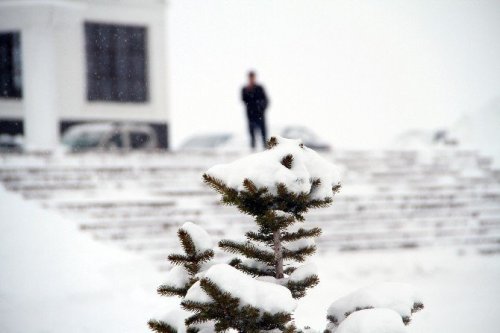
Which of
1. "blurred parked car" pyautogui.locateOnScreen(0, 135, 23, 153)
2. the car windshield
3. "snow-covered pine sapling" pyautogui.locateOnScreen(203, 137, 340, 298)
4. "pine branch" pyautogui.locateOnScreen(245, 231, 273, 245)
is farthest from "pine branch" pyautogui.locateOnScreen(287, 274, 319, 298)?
"blurred parked car" pyautogui.locateOnScreen(0, 135, 23, 153)

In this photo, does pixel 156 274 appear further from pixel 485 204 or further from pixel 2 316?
pixel 485 204

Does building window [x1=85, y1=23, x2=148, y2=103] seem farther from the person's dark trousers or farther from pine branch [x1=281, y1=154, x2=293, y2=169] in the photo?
pine branch [x1=281, y1=154, x2=293, y2=169]

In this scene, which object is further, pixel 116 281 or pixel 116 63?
pixel 116 63

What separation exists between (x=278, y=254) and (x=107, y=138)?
12.9 meters

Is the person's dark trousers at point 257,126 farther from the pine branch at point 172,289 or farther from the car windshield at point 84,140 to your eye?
the pine branch at point 172,289

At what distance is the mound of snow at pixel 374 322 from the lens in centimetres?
194

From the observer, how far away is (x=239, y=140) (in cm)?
1747

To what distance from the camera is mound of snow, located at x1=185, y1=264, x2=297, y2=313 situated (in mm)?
1884

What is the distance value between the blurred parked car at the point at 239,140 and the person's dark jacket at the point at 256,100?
202 inches

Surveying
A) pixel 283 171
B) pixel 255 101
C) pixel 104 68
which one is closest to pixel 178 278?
pixel 283 171

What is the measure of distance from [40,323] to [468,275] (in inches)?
263

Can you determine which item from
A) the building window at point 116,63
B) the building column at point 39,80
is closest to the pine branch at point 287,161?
the building column at point 39,80

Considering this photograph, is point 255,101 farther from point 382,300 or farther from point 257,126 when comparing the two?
point 382,300

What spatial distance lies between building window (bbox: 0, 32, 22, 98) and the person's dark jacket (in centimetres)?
1015
